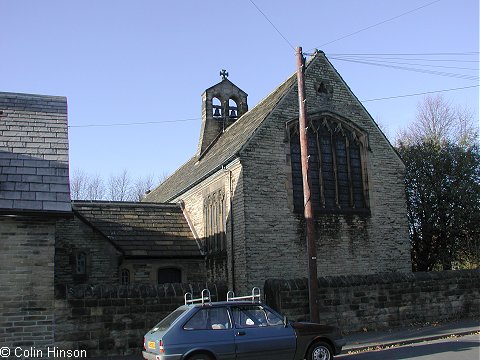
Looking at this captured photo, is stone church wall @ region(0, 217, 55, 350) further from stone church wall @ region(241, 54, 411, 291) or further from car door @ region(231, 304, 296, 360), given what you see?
stone church wall @ region(241, 54, 411, 291)

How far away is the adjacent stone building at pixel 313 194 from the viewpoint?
18547 mm

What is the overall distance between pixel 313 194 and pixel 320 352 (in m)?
9.67

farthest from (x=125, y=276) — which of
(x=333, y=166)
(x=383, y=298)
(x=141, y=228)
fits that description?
(x=383, y=298)

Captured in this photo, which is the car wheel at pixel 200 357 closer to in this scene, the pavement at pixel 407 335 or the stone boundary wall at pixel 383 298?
the pavement at pixel 407 335

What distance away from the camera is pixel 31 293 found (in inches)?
479

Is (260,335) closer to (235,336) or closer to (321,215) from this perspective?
(235,336)

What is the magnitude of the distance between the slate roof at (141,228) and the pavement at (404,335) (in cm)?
836

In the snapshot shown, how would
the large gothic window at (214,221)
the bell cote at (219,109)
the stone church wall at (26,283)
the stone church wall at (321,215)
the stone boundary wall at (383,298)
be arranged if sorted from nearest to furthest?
the stone church wall at (26,283) < the stone boundary wall at (383,298) < the stone church wall at (321,215) < the large gothic window at (214,221) < the bell cote at (219,109)

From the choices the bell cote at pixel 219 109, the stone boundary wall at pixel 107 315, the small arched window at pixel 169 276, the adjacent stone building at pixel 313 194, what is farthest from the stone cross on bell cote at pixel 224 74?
the stone boundary wall at pixel 107 315

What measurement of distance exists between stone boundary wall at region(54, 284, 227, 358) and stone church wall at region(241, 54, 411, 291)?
5078mm

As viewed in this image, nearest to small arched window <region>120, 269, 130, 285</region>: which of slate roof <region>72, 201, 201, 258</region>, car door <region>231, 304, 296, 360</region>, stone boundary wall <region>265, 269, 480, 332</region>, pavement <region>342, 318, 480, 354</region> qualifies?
slate roof <region>72, 201, 201, 258</region>

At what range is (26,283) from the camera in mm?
12141

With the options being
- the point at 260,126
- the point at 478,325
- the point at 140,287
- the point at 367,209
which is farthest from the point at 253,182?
the point at 478,325

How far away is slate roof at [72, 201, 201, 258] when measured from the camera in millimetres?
20828
